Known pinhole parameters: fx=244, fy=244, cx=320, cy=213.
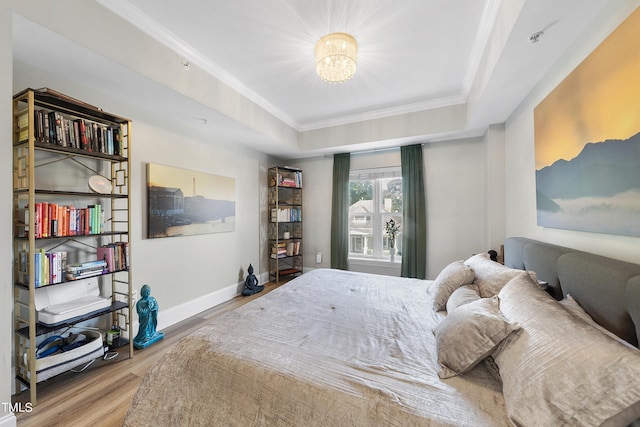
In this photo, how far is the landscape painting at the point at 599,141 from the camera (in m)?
1.11

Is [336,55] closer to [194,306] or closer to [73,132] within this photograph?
[73,132]

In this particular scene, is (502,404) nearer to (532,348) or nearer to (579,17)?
(532,348)

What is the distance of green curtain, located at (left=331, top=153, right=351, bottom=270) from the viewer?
13.8ft

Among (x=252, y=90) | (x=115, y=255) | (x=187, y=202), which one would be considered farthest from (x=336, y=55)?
(x=115, y=255)

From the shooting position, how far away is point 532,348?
35.0 inches

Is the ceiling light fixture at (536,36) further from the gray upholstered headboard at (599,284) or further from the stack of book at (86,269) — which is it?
the stack of book at (86,269)

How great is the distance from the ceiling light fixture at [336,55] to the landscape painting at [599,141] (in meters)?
1.47

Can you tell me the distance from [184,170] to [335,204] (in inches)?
93.1

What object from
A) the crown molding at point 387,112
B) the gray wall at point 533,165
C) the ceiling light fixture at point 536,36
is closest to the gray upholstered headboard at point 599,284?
the gray wall at point 533,165

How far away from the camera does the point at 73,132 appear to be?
1.85 meters

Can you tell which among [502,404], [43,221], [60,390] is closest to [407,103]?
[502,404]

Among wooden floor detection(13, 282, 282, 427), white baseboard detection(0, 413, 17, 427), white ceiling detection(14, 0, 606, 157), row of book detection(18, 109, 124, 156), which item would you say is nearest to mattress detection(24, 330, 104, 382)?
wooden floor detection(13, 282, 282, 427)

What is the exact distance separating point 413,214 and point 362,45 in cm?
244

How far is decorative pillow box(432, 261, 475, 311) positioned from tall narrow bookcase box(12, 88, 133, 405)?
2518mm
